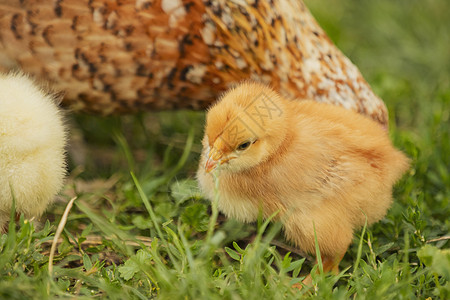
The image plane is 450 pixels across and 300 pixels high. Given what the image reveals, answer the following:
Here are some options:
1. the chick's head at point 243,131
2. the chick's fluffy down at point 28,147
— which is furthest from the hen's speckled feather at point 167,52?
the chick's head at point 243,131

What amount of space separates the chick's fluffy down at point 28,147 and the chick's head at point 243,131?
1.73ft

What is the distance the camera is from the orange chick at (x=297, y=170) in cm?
179

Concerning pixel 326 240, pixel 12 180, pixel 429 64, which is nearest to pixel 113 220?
pixel 12 180

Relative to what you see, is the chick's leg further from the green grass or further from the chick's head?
the chick's head

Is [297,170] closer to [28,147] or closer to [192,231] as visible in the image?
[192,231]

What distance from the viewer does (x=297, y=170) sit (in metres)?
1.86

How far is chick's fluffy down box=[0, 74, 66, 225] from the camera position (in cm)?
183

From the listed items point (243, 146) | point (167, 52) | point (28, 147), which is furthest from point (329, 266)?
point (28, 147)

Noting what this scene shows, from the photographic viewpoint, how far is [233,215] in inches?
77.9

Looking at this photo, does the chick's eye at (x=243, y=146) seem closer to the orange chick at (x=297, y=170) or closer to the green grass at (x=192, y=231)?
the orange chick at (x=297, y=170)

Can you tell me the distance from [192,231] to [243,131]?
0.57m

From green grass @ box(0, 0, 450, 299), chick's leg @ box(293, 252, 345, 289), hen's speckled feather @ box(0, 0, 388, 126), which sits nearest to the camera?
green grass @ box(0, 0, 450, 299)

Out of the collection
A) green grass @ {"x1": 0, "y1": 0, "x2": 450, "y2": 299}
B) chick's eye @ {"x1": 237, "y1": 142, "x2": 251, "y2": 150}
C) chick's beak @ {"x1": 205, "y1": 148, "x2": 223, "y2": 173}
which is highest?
chick's eye @ {"x1": 237, "y1": 142, "x2": 251, "y2": 150}

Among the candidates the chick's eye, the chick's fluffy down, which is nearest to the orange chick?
the chick's eye
